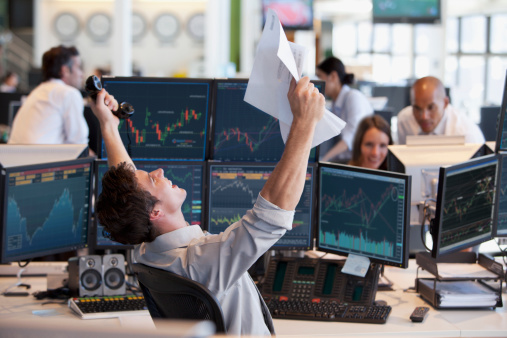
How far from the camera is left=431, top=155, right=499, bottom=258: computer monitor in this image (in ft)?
8.59

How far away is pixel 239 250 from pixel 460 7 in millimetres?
11653

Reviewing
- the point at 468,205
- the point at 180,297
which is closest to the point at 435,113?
the point at 468,205

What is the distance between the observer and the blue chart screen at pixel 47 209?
260 centimetres

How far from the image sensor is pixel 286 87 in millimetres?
1820

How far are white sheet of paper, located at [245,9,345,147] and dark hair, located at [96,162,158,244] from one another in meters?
0.38

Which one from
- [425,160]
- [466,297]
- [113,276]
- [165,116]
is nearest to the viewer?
[466,297]

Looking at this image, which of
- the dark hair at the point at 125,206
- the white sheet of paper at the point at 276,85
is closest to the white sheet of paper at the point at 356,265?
the white sheet of paper at the point at 276,85

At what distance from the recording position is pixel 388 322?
8.29ft

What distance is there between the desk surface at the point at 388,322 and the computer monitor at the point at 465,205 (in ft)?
0.81

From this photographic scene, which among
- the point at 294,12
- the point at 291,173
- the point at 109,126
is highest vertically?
the point at 294,12

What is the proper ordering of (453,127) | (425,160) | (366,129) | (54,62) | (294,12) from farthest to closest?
(294,12)
(54,62)
(453,127)
(366,129)
(425,160)

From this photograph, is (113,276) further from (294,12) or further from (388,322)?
(294,12)

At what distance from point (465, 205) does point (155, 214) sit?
1402 millimetres

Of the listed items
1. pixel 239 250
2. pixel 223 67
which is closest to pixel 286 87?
pixel 239 250
